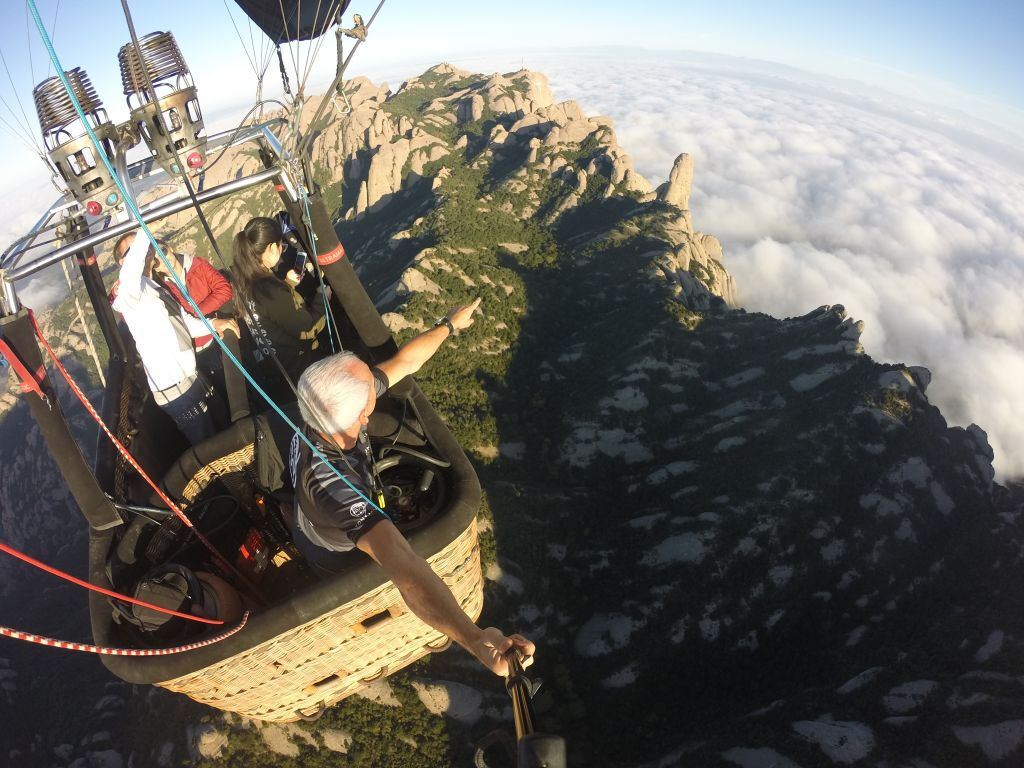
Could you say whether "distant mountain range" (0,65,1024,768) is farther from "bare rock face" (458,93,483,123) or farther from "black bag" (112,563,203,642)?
"bare rock face" (458,93,483,123)

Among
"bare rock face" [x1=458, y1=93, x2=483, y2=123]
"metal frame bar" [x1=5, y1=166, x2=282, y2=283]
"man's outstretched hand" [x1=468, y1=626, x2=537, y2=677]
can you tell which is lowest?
"bare rock face" [x1=458, y1=93, x2=483, y2=123]

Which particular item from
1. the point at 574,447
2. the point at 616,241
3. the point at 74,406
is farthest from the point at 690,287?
the point at 74,406

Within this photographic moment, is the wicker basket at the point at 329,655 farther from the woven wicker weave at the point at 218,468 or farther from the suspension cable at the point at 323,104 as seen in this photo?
the suspension cable at the point at 323,104

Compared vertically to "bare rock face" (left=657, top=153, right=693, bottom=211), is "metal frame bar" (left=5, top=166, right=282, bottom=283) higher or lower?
higher

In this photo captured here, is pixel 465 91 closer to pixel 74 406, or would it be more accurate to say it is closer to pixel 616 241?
pixel 616 241

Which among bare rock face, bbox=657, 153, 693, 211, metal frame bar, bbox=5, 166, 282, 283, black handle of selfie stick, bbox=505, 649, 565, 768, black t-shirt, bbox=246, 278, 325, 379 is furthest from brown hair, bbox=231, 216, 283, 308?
bare rock face, bbox=657, 153, 693, 211

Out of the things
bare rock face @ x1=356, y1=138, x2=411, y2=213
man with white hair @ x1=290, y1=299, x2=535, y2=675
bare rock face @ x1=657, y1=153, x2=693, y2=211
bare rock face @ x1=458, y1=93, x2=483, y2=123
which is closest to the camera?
man with white hair @ x1=290, y1=299, x2=535, y2=675

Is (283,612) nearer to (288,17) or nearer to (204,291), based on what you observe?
(204,291)
